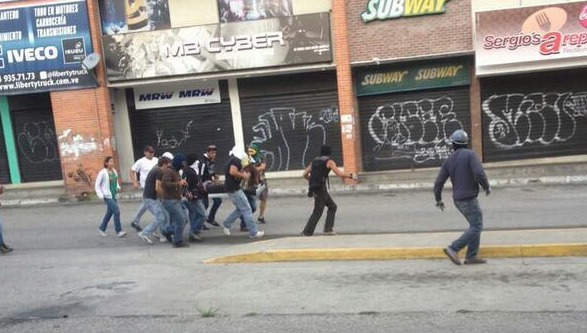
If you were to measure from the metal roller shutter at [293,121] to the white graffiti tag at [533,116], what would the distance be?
4508 mm

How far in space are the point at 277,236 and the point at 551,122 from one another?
391 inches

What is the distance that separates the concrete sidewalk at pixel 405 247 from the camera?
7.60m

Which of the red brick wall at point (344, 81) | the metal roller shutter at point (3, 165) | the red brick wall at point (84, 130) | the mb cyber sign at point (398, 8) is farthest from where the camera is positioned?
the metal roller shutter at point (3, 165)

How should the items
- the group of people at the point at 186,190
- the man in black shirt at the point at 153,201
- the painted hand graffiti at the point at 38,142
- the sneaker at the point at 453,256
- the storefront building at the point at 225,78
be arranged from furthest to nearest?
1. the painted hand graffiti at the point at 38,142
2. the storefront building at the point at 225,78
3. the man in black shirt at the point at 153,201
4. the group of people at the point at 186,190
5. the sneaker at the point at 453,256

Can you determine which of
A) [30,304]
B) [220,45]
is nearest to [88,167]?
[220,45]

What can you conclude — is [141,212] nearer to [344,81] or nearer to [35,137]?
[344,81]

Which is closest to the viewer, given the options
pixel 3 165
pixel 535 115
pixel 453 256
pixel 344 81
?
pixel 453 256

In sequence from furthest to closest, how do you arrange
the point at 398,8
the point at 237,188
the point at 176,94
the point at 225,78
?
the point at 176,94 → the point at 225,78 → the point at 398,8 → the point at 237,188

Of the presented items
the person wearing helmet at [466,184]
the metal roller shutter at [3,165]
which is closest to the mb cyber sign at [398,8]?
the person wearing helmet at [466,184]

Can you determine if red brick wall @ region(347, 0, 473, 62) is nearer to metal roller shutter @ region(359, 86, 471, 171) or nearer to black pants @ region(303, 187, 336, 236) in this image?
metal roller shutter @ region(359, 86, 471, 171)

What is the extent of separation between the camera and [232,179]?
947cm

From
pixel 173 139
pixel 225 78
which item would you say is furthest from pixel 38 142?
pixel 225 78

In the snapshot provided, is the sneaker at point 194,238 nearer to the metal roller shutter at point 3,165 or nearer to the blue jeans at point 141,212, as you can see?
the blue jeans at point 141,212

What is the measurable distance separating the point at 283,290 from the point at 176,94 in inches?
464
